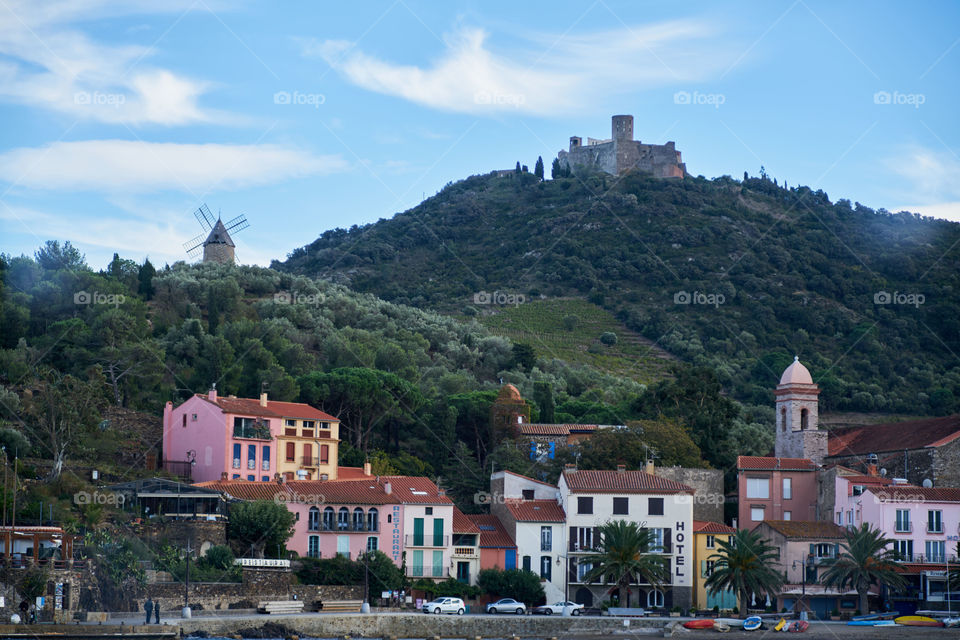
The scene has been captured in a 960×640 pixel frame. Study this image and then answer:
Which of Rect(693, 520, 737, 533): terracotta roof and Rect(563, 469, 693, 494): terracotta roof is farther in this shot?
Rect(693, 520, 737, 533): terracotta roof

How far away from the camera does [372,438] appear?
75.7m

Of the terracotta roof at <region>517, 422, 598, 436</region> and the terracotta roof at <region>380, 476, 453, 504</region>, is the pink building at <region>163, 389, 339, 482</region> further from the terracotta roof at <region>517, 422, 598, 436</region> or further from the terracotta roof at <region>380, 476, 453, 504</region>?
the terracotta roof at <region>517, 422, 598, 436</region>

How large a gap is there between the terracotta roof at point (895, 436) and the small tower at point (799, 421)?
1.75 meters

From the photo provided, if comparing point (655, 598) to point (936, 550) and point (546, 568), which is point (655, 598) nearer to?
point (546, 568)

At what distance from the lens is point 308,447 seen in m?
67.5

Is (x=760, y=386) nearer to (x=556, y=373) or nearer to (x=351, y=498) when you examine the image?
(x=556, y=373)

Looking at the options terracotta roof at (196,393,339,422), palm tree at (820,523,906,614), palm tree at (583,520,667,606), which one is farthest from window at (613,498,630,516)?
terracotta roof at (196,393,339,422)

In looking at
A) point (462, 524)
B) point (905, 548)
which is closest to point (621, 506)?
point (462, 524)

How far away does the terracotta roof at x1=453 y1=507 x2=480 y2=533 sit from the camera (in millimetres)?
60562

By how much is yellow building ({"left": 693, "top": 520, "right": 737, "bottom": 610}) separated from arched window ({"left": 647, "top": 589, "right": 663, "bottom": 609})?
1816mm

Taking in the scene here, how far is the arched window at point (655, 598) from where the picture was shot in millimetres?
60281

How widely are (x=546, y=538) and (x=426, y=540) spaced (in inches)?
226

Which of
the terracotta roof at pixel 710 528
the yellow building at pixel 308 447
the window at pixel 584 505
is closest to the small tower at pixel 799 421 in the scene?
the terracotta roof at pixel 710 528

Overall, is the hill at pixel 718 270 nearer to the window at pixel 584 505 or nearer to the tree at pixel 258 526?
the window at pixel 584 505
